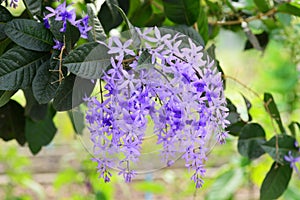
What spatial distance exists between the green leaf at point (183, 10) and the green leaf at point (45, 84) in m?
0.26

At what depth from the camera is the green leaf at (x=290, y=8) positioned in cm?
83

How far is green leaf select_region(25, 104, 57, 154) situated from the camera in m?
0.88

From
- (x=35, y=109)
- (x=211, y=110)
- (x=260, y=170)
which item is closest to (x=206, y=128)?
(x=211, y=110)

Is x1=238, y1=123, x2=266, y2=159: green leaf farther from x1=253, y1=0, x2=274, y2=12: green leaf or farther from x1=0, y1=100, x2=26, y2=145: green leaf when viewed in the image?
x1=0, y1=100, x2=26, y2=145: green leaf

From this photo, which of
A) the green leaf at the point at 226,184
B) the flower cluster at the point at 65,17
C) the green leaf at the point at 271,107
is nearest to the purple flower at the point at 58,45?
the flower cluster at the point at 65,17

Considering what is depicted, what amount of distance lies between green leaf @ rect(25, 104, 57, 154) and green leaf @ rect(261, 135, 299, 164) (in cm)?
34

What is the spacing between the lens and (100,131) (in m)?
0.52

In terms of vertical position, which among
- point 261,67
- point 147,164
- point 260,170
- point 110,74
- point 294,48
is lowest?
point 261,67

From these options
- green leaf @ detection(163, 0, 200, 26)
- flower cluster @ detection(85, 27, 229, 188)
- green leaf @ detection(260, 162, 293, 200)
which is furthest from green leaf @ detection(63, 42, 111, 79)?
green leaf @ detection(260, 162, 293, 200)

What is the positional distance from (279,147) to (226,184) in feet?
2.66

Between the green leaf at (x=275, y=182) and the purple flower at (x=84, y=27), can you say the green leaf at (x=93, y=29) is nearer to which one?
the purple flower at (x=84, y=27)

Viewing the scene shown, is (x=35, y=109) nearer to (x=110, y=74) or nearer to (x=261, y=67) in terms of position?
(x=110, y=74)

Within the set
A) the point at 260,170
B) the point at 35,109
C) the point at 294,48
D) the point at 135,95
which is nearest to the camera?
the point at 135,95

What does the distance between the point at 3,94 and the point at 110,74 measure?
12cm
